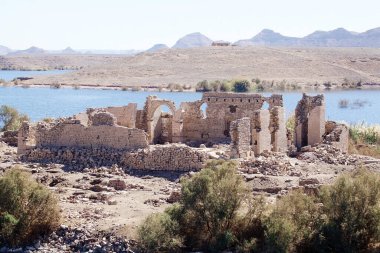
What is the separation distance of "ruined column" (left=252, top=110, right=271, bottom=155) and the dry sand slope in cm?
6851

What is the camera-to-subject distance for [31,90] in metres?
105

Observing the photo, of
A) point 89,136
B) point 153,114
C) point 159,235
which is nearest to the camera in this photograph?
point 159,235

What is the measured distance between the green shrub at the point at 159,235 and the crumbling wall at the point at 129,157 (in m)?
6.40

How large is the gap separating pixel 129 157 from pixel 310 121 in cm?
766

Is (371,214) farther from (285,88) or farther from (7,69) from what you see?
(7,69)

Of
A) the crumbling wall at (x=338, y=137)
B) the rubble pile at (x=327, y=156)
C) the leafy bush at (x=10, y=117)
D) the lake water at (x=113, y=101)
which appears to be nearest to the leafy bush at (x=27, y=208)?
the rubble pile at (x=327, y=156)

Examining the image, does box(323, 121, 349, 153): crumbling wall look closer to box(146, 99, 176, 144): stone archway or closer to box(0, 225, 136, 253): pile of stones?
box(146, 99, 176, 144): stone archway

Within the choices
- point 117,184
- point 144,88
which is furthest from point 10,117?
point 144,88

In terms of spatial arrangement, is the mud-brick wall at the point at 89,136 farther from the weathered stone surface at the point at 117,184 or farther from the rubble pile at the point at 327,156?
the rubble pile at the point at 327,156

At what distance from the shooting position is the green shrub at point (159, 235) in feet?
63.2

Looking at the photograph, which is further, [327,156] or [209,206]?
[327,156]

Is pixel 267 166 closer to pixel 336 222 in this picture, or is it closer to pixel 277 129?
pixel 277 129

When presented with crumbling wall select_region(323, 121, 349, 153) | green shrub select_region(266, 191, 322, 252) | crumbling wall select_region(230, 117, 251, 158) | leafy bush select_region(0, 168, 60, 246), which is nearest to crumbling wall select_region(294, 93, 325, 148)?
crumbling wall select_region(323, 121, 349, 153)

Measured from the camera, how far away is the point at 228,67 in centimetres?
10756
